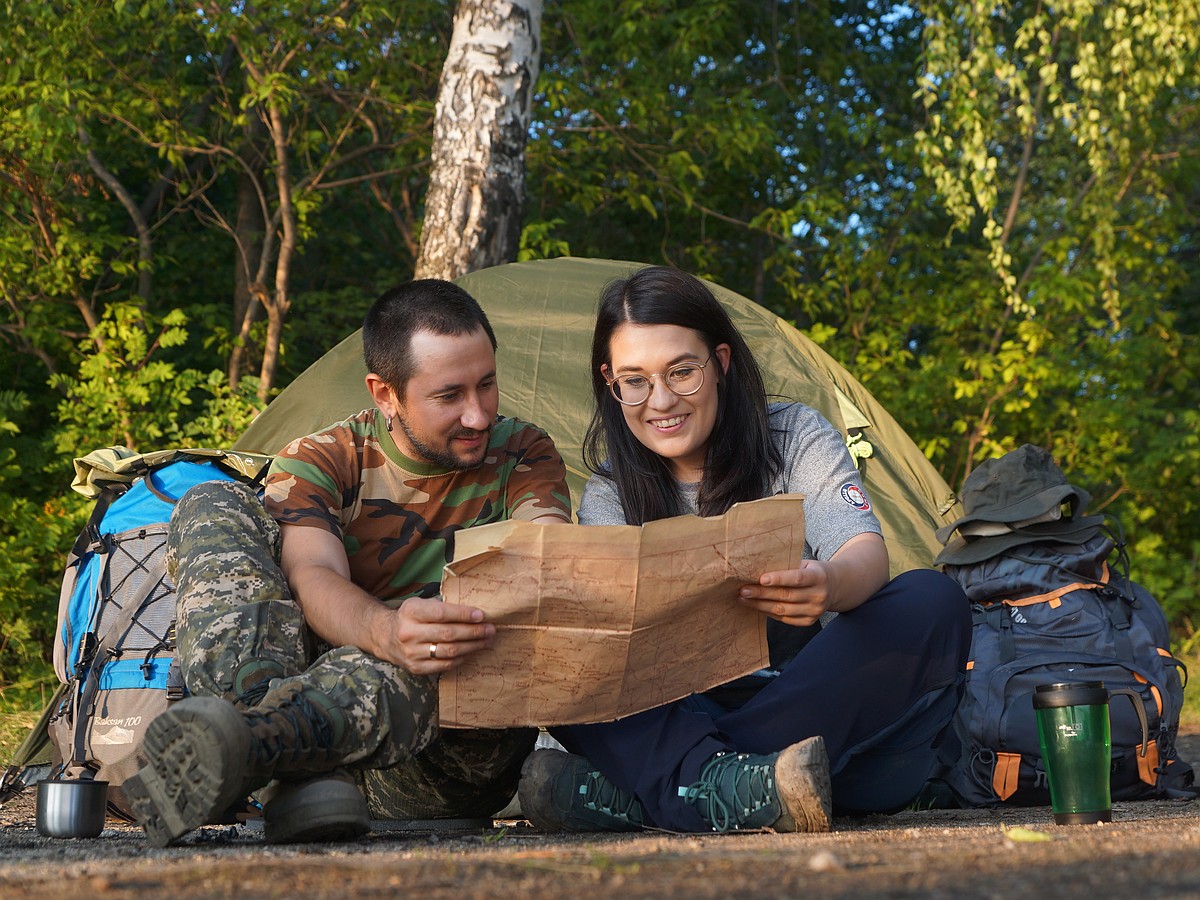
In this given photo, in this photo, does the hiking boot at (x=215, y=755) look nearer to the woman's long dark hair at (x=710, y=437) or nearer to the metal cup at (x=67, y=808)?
the metal cup at (x=67, y=808)

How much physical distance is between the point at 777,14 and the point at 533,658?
7.45 meters

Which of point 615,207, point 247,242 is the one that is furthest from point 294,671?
point 615,207

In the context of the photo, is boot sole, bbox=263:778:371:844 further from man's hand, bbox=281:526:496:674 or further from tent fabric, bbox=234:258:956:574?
tent fabric, bbox=234:258:956:574

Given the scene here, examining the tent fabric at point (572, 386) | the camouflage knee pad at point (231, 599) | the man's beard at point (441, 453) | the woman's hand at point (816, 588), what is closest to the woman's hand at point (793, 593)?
the woman's hand at point (816, 588)

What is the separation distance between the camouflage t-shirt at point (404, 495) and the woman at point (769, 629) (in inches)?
5.7

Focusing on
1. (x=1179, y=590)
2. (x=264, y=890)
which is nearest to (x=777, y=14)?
(x=1179, y=590)

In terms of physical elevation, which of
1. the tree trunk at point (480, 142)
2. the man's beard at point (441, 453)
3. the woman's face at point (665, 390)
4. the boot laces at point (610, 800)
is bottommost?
the boot laces at point (610, 800)

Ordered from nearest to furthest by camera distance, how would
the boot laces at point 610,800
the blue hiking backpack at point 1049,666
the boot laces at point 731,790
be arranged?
1. the boot laces at point 731,790
2. the boot laces at point 610,800
3. the blue hiking backpack at point 1049,666

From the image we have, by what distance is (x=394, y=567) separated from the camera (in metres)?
2.54

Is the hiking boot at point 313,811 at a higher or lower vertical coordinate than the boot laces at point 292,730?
lower

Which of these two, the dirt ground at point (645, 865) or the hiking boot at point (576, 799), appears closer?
the dirt ground at point (645, 865)

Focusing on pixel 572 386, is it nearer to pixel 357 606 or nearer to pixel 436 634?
pixel 357 606

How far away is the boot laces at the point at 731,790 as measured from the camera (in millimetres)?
2038

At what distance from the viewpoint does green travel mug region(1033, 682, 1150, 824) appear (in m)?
2.16
